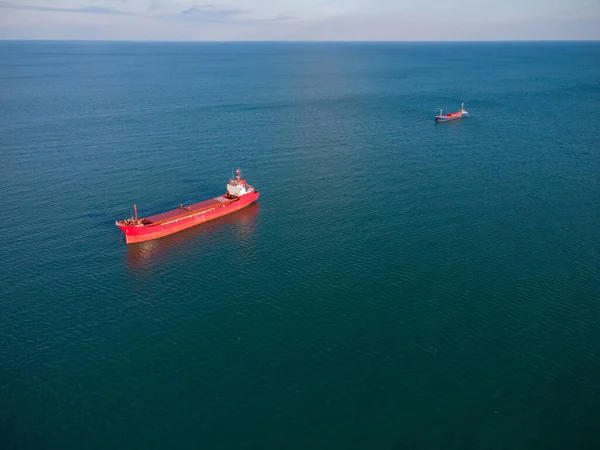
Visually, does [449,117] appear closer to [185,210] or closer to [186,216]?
[185,210]

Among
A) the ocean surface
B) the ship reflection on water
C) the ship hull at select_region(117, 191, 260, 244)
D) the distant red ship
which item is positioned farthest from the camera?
the distant red ship

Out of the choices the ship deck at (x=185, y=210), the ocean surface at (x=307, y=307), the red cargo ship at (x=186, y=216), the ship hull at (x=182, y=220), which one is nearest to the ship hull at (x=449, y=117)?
the ocean surface at (x=307, y=307)

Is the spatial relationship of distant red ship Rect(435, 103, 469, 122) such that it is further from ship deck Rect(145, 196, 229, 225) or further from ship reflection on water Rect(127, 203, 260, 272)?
ship deck Rect(145, 196, 229, 225)

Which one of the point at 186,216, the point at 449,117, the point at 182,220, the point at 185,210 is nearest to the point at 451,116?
the point at 449,117

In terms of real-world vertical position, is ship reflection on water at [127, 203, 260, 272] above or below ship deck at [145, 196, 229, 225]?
below

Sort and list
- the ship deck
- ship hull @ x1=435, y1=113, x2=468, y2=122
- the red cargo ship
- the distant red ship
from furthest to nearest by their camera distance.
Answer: the distant red ship < ship hull @ x1=435, y1=113, x2=468, y2=122 < the ship deck < the red cargo ship

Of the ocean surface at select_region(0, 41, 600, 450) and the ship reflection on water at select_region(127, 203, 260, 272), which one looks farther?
the ship reflection on water at select_region(127, 203, 260, 272)

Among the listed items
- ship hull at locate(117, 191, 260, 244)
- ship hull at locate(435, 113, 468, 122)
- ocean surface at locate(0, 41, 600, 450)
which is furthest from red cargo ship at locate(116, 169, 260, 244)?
ship hull at locate(435, 113, 468, 122)
